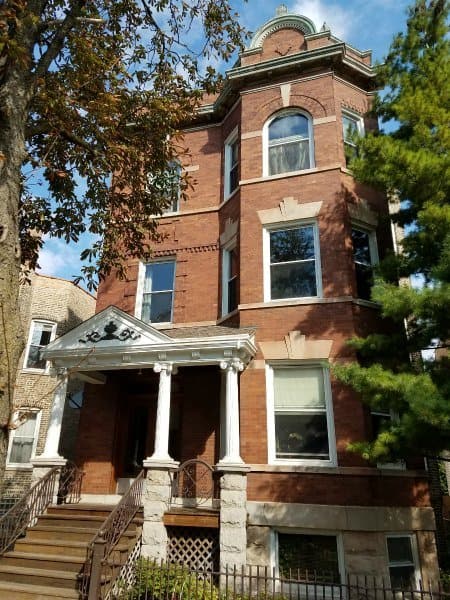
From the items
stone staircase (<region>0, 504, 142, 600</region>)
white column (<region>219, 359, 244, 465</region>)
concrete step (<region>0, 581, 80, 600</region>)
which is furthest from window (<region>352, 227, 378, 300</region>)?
concrete step (<region>0, 581, 80, 600</region>)

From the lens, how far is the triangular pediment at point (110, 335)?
963 centimetres

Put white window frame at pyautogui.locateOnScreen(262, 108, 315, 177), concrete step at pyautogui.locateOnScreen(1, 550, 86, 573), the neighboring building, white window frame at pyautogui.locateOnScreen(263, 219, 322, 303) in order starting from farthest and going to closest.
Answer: the neighboring building
white window frame at pyautogui.locateOnScreen(262, 108, 315, 177)
white window frame at pyautogui.locateOnScreen(263, 219, 322, 303)
concrete step at pyautogui.locateOnScreen(1, 550, 86, 573)

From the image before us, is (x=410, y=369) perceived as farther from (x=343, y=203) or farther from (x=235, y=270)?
(x=235, y=270)

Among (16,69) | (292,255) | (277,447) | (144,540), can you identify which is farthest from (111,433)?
(16,69)

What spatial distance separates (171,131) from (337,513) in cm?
770

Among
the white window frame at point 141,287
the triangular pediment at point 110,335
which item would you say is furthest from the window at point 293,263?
the white window frame at point 141,287

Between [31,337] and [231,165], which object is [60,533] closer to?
[231,165]

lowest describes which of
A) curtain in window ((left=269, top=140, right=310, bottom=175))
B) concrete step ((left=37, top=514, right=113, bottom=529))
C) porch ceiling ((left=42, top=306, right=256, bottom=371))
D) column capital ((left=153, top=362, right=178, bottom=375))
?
concrete step ((left=37, top=514, right=113, bottom=529))

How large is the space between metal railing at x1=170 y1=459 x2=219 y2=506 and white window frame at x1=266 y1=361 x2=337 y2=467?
153 centimetres

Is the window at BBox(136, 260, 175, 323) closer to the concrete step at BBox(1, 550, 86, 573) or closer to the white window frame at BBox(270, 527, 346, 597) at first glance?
the white window frame at BBox(270, 527, 346, 597)

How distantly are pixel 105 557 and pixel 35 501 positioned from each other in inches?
100

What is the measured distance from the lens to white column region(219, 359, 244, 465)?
846 cm

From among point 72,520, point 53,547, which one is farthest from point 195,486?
point 53,547

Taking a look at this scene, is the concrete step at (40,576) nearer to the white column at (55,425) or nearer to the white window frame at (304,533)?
the white column at (55,425)
